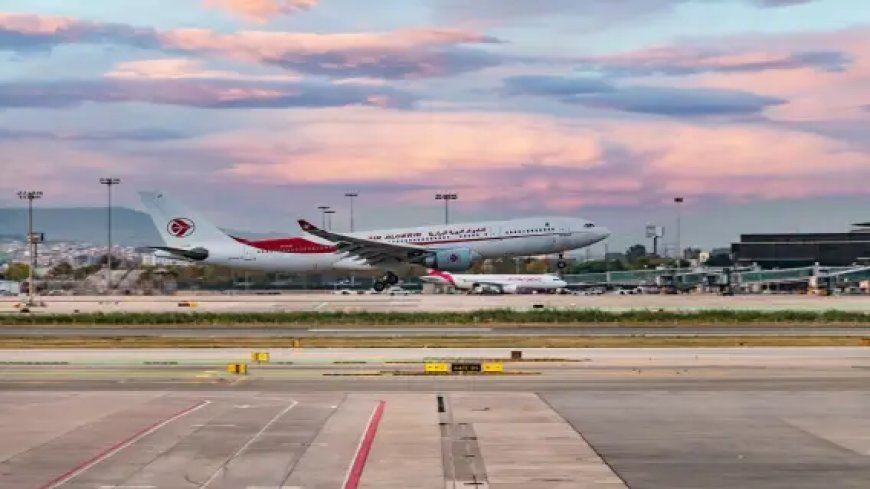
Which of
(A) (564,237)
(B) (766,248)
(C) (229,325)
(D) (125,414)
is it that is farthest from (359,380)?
(B) (766,248)

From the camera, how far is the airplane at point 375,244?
344 ft

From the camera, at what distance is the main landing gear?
11285 cm

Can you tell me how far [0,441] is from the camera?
27766mm

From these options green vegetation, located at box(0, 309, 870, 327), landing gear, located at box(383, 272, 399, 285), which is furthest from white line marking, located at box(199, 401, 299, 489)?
landing gear, located at box(383, 272, 399, 285)

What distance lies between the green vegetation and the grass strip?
47.3 feet

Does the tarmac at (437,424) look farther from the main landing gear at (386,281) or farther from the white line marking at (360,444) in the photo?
the main landing gear at (386,281)

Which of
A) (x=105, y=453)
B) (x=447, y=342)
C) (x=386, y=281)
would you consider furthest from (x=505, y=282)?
(x=105, y=453)

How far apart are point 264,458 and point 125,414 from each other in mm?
8917

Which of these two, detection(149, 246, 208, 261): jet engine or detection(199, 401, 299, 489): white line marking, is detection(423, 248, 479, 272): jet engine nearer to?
detection(149, 246, 208, 261): jet engine

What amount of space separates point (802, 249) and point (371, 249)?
10217 cm

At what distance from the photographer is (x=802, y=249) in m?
186

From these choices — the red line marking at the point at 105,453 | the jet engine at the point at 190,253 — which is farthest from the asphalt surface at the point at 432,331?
the jet engine at the point at 190,253

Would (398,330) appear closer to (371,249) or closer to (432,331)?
(432,331)

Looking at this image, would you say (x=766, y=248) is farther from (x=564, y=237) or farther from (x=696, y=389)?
(x=696, y=389)
